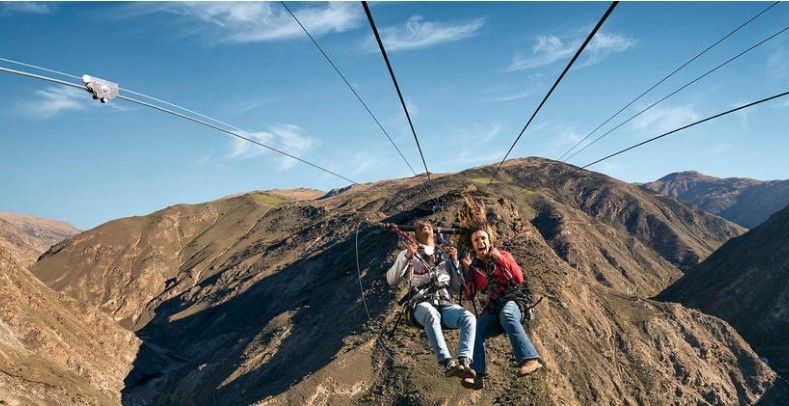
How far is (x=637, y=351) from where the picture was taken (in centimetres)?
6281

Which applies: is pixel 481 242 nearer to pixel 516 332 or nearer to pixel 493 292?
pixel 493 292

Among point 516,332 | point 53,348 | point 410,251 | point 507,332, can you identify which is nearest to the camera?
point 516,332

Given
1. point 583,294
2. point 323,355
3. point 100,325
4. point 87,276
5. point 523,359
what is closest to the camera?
point 523,359

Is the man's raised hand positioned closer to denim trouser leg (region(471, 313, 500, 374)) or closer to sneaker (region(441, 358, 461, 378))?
denim trouser leg (region(471, 313, 500, 374))

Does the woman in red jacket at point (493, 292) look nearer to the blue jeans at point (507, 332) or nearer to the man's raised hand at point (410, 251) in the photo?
the blue jeans at point (507, 332)

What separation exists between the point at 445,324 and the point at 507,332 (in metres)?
1.12

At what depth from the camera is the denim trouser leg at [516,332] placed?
8422 millimetres

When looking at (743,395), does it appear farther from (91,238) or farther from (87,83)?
(91,238)

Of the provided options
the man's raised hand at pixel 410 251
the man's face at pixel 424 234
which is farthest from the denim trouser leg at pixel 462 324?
the man's face at pixel 424 234

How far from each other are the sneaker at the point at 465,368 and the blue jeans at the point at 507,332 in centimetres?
54

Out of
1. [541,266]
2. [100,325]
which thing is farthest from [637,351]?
[100,325]

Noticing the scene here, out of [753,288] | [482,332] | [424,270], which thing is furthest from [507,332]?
[753,288]

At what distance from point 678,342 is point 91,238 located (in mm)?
153406

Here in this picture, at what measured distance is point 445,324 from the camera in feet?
31.5
